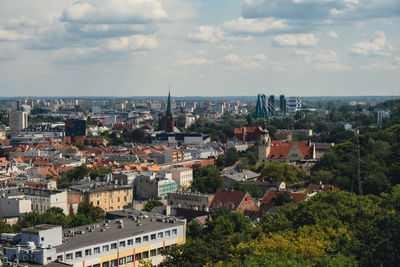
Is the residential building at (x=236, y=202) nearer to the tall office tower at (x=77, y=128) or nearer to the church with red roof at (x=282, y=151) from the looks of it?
the church with red roof at (x=282, y=151)

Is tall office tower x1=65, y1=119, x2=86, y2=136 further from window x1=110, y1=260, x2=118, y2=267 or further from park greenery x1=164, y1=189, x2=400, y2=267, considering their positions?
window x1=110, y1=260, x2=118, y2=267

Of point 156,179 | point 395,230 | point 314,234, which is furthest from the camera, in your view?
point 156,179

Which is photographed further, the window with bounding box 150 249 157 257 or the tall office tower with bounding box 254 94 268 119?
the tall office tower with bounding box 254 94 268 119

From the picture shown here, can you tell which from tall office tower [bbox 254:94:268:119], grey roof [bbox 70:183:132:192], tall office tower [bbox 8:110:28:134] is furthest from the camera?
tall office tower [bbox 254:94:268:119]

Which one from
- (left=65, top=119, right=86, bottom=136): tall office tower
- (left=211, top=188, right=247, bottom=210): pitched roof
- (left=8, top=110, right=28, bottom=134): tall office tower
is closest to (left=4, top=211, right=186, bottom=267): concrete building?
(left=211, top=188, right=247, bottom=210): pitched roof

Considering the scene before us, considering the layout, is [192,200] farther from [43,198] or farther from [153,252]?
[153,252]

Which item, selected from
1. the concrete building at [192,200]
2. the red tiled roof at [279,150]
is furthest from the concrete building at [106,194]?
the red tiled roof at [279,150]

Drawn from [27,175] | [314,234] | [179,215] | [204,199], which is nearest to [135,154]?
[27,175]

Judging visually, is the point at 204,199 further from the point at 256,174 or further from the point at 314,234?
the point at 314,234
